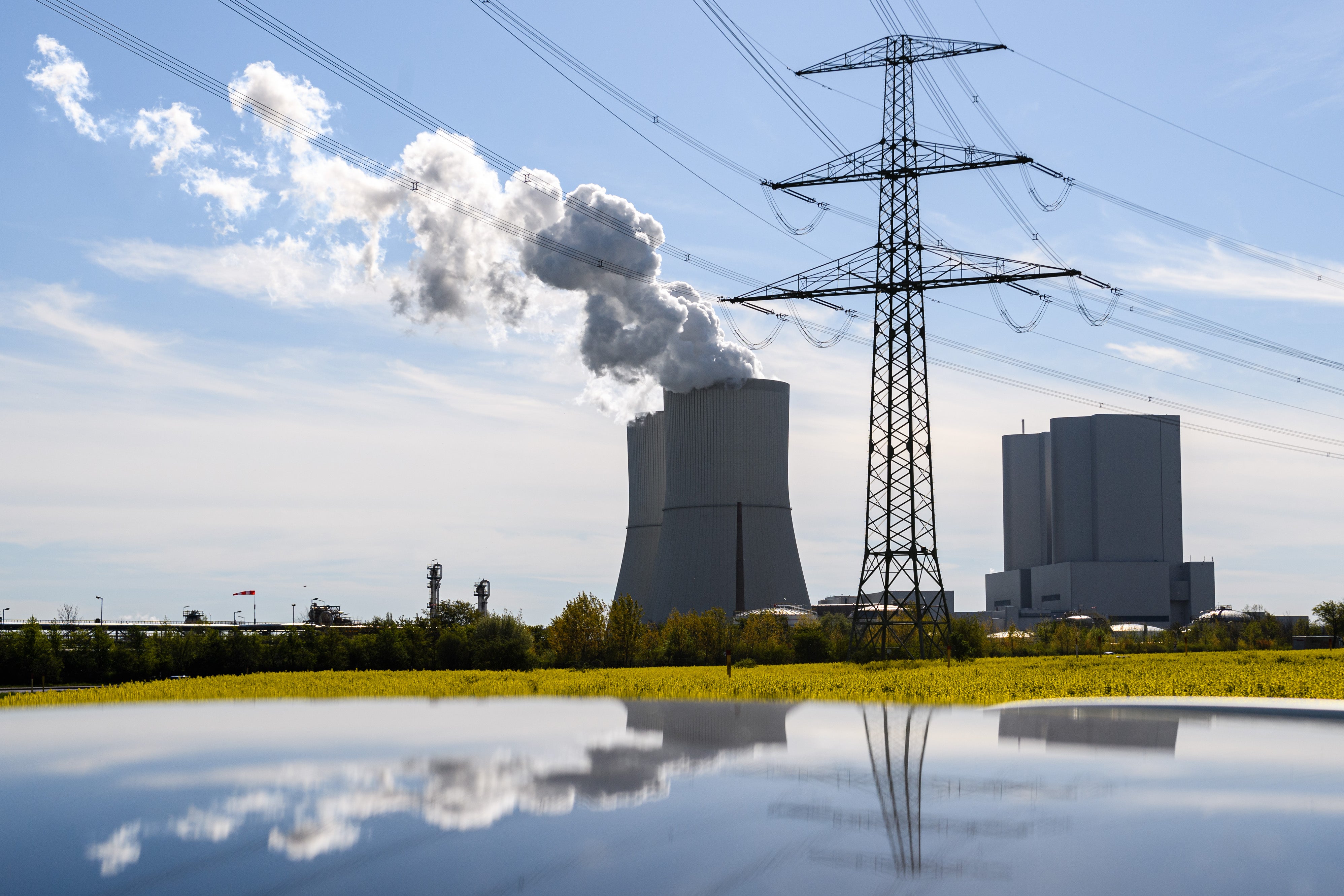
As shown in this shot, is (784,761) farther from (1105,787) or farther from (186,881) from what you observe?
(186,881)

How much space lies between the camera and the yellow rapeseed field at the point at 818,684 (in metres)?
21.7

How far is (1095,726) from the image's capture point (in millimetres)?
15070

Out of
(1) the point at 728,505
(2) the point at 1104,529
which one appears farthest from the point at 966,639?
(2) the point at 1104,529

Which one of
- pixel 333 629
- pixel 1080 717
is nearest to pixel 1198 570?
pixel 333 629

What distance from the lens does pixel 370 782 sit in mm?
10734

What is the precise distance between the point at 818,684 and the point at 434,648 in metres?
24.6

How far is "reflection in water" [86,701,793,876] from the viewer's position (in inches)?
332

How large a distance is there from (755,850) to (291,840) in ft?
11.2

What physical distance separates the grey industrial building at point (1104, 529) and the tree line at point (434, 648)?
273ft

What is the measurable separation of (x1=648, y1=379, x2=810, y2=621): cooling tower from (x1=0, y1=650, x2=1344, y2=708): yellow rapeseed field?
75.0 ft

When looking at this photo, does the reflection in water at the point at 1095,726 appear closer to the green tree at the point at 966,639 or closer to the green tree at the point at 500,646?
the green tree at the point at 966,639

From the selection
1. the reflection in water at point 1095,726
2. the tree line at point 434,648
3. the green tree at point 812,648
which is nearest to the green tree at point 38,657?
the tree line at point 434,648

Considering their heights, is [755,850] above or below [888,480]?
below

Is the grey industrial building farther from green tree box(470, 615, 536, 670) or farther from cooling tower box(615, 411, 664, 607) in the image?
green tree box(470, 615, 536, 670)
